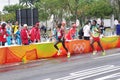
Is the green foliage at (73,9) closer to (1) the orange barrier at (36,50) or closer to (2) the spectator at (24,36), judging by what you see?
(1) the orange barrier at (36,50)

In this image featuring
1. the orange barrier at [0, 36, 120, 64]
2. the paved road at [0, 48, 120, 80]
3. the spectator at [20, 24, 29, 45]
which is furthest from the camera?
the spectator at [20, 24, 29, 45]

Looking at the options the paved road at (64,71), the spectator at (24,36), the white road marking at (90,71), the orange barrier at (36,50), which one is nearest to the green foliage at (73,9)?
the orange barrier at (36,50)

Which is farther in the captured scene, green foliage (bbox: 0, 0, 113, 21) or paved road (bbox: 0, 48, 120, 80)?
green foliage (bbox: 0, 0, 113, 21)

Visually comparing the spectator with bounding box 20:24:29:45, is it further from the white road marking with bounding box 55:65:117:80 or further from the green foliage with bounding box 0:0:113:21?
the green foliage with bounding box 0:0:113:21

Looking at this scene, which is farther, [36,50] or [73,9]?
[73,9]

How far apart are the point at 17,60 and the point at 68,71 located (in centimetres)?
437

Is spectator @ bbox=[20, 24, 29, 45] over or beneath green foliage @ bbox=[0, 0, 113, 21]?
beneath

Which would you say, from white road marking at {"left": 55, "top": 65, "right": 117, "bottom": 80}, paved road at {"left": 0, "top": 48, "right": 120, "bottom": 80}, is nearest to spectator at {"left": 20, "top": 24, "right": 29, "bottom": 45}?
paved road at {"left": 0, "top": 48, "right": 120, "bottom": 80}

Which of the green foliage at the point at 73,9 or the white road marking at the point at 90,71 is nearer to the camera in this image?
the white road marking at the point at 90,71

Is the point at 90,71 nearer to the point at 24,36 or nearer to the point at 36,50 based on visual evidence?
the point at 36,50

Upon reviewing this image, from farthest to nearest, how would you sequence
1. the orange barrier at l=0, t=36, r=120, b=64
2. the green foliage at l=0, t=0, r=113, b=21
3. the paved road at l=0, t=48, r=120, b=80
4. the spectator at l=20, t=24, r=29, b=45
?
1. the green foliage at l=0, t=0, r=113, b=21
2. the spectator at l=20, t=24, r=29, b=45
3. the orange barrier at l=0, t=36, r=120, b=64
4. the paved road at l=0, t=48, r=120, b=80

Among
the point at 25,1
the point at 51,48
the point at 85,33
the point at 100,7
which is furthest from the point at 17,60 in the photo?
the point at 25,1

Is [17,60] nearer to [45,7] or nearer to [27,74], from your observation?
[27,74]

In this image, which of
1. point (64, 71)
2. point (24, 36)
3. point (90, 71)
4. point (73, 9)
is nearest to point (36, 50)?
point (24, 36)
